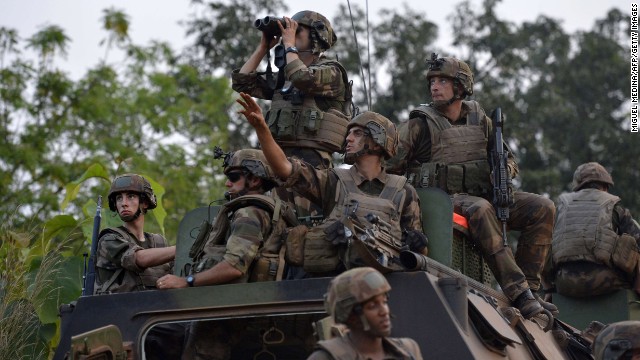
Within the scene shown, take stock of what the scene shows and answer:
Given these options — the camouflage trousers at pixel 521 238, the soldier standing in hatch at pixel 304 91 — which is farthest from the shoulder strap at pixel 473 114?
the soldier standing in hatch at pixel 304 91

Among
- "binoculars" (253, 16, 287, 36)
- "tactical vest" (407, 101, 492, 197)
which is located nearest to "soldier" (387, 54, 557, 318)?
"tactical vest" (407, 101, 492, 197)

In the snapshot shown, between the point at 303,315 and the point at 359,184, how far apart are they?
0.86 metres

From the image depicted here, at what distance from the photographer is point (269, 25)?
969cm

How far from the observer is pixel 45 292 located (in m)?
10.7

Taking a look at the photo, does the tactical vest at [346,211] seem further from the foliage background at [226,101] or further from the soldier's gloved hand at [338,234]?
the foliage background at [226,101]

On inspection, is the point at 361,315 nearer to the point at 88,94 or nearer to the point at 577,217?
the point at 577,217

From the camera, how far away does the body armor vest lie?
1184 cm

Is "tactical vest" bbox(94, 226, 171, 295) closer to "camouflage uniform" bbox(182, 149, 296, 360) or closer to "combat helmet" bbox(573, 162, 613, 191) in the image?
"camouflage uniform" bbox(182, 149, 296, 360)

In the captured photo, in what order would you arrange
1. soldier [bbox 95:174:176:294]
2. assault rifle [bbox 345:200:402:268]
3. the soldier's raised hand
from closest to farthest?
1. assault rifle [bbox 345:200:402:268]
2. the soldier's raised hand
3. soldier [bbox 95:174:176:294]

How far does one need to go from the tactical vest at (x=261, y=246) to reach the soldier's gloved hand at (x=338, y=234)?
47 cm

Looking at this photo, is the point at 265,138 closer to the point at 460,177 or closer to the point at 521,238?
the point at 460,177

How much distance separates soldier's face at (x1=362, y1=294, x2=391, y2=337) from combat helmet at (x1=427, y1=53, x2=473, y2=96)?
4.25 metres

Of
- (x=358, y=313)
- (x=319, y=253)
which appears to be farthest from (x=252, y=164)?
(x=358, y=313)

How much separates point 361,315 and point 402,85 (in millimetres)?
21345
